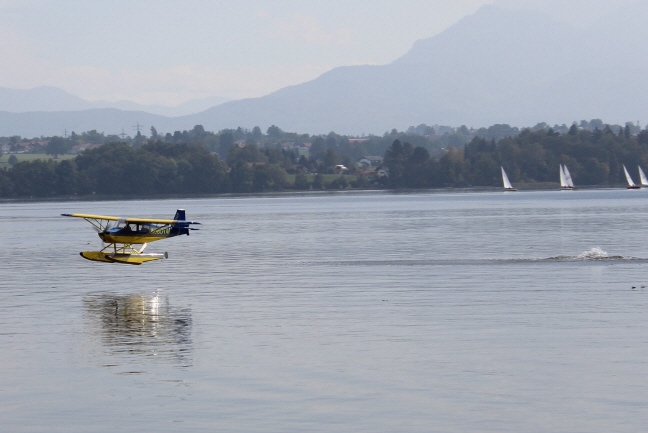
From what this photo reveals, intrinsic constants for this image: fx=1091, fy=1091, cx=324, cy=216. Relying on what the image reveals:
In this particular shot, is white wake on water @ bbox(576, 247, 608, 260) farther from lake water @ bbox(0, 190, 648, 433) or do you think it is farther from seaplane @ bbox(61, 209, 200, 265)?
seaplane @ bbox(61, 209, 200, 265)

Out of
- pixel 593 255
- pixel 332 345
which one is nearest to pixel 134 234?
pixel 593 255

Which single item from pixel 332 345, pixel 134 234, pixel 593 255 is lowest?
pixel 332 345

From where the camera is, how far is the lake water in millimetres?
20625

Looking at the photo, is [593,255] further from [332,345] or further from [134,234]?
[332,345]

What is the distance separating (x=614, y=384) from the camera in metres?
22.4

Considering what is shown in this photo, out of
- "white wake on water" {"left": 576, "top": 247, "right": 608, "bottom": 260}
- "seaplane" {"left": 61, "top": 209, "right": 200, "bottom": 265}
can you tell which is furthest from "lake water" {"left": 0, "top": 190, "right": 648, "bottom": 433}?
"seaplane" {"left": 61, "top": 209, "right": 200, "bottom": 265}

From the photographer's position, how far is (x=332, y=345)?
91.0ft

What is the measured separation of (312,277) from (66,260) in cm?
2047

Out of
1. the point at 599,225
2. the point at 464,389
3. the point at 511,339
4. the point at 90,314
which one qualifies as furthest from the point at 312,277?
the point at 599,225

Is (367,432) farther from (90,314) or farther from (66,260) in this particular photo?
(66,260)

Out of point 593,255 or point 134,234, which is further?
point 593,255

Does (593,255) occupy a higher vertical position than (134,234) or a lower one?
lower

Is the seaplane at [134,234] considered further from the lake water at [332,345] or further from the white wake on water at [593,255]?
the white wake on water at [593,255]

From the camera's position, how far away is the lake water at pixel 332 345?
2062cm
